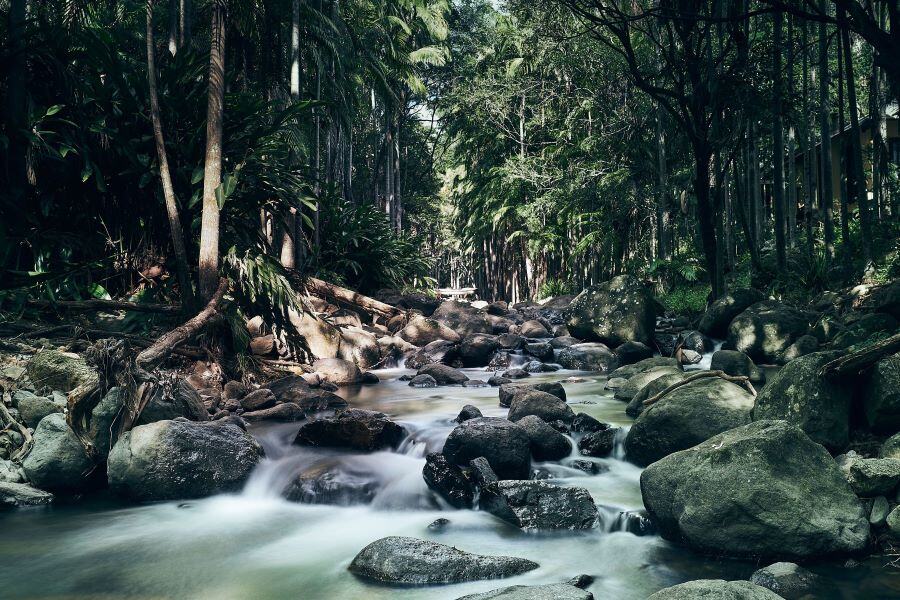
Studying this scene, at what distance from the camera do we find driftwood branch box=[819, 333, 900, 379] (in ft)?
17.9

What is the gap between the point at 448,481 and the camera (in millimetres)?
6297

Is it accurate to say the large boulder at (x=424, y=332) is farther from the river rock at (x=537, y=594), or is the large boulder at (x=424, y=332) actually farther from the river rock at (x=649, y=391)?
the river rock at (x=537, y=594)

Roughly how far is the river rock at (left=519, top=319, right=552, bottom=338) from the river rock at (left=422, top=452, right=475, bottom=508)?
11603 mm

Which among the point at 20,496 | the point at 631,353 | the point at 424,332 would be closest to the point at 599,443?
the point at 20,496

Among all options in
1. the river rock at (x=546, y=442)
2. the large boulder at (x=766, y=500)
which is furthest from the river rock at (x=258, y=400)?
the large boulder at (x=766, y=500)

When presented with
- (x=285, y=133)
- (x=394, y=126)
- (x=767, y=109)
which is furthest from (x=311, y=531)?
(x=394, y=126)

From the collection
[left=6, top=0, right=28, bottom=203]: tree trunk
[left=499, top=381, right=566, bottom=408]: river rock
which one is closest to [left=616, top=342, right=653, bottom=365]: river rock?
[left=499, top=381, right=566, bottom=408]: river rock

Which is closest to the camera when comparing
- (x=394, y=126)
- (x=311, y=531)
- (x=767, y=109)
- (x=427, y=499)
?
(x=311, y=531)

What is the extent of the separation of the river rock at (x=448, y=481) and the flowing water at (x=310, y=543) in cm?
12

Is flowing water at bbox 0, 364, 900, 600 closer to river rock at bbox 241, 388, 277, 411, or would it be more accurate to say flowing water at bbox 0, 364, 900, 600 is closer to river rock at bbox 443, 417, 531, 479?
river rock at bbox 443, 417, 531, 479

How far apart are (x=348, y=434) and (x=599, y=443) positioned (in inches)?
104

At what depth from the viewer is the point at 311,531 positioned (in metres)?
5.94

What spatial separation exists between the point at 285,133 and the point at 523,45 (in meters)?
15.8

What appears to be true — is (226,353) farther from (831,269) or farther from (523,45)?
(523,45)
